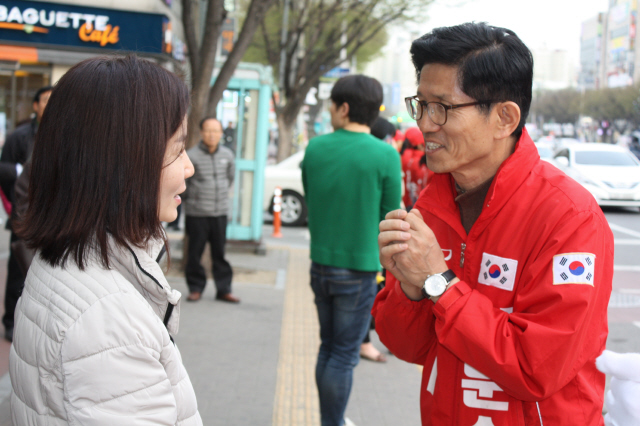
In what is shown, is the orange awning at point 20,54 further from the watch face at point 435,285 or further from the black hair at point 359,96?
the watch face at point 435,285

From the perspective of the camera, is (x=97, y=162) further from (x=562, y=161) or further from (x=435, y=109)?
(x=562, y=161)

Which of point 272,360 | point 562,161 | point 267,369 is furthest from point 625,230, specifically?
point 267,369

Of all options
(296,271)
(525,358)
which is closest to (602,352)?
(525,358)

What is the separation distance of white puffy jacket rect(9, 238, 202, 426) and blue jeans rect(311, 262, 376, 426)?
2116 mm

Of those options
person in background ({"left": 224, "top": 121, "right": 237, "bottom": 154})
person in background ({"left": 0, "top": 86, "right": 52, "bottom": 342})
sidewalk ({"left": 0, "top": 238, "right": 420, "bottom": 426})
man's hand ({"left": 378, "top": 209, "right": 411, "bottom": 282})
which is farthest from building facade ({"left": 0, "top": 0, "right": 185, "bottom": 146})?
man's hand ({"left": 378, "top": 209, "right": 411, "bottom": 282})

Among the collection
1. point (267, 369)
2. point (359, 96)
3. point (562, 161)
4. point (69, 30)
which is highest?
point (69, 30)

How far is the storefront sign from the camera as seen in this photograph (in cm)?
1270

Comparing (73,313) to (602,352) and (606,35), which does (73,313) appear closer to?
(602,352)

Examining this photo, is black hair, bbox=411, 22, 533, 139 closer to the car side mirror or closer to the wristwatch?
the wristwatch

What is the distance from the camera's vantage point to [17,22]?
1272 cm

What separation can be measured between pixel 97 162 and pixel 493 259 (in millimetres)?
1053

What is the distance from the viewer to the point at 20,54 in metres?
12.8

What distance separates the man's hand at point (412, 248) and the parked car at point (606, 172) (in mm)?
15279

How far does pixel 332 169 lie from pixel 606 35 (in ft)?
406
